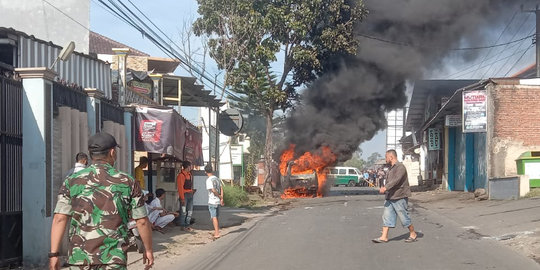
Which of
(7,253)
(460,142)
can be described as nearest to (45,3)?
(7,253)

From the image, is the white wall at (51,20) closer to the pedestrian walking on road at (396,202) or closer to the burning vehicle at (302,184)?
the pedestrian walking on road at (396,202)

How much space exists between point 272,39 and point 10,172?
61.0ft

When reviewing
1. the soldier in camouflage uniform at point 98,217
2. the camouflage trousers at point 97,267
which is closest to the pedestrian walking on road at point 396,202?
the soldier in camouflage uniform at point 98,217

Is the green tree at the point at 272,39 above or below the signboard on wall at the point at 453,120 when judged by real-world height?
above

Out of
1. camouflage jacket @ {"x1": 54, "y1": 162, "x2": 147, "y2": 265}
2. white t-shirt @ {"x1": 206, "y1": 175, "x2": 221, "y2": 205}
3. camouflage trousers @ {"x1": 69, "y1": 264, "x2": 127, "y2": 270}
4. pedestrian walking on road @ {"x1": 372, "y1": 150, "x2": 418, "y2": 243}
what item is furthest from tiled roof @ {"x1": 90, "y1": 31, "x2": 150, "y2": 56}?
camouflage trousers @ {"x1": 69, "y1": 264, "x2": 127, "y2": 270}

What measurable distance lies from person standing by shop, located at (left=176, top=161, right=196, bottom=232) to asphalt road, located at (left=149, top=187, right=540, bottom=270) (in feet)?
3.61

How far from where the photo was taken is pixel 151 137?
39.4 ft

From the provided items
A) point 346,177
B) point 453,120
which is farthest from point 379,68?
point 346,177

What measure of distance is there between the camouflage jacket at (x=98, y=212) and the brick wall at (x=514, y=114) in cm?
1852

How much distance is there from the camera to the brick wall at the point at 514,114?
796 inches

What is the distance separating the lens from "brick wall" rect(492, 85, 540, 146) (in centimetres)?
2022

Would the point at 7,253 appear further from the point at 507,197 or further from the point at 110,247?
the point at 507,197

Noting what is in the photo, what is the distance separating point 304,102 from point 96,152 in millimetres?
25300

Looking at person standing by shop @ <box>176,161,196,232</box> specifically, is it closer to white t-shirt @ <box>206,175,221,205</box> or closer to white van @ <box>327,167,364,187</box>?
white t-shirt @ <box>206,175,221,205</box>
